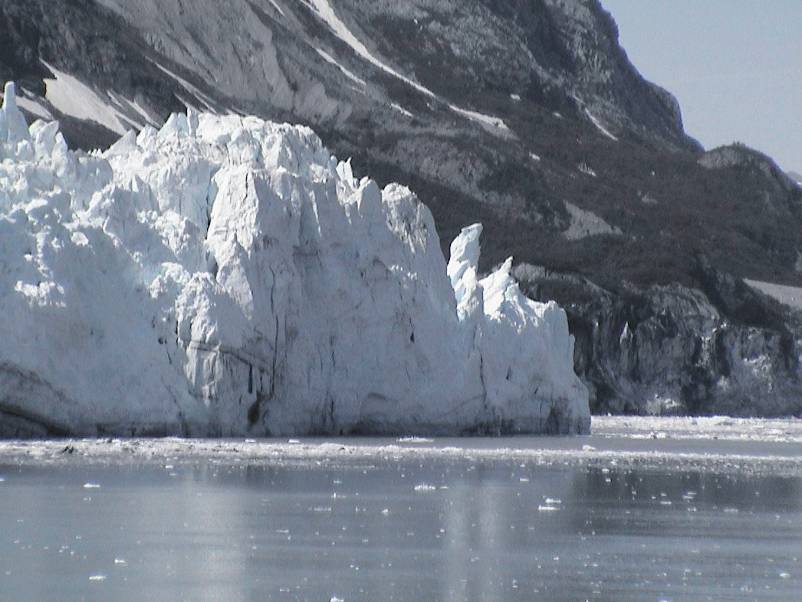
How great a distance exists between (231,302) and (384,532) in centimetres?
1284

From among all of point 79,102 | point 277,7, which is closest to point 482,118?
point 277,7

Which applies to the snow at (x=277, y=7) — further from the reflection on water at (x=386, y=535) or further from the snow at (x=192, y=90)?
the reflection on water at (x=386, y=535)

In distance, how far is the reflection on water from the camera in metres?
18.9

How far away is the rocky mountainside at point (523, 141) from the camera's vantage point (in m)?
70.5

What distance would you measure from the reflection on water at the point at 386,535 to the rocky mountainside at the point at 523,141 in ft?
125

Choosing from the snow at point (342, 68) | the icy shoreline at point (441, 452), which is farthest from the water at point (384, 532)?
the snow at point (342, 68)

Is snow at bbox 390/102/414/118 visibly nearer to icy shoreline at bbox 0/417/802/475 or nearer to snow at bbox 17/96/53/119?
snow at bbox 17/96/53/119

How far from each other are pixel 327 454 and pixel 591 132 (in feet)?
311

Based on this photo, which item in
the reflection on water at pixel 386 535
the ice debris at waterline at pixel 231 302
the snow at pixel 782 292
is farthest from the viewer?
the snow at pixel 782 292

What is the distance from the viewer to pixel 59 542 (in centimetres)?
2111

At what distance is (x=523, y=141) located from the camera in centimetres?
11406

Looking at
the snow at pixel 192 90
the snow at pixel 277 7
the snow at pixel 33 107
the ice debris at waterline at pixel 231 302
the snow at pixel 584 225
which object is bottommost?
the ice debris at waterline at pixel 231 302

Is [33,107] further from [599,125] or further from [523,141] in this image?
[599,125]

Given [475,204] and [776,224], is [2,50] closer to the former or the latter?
[475,204]
